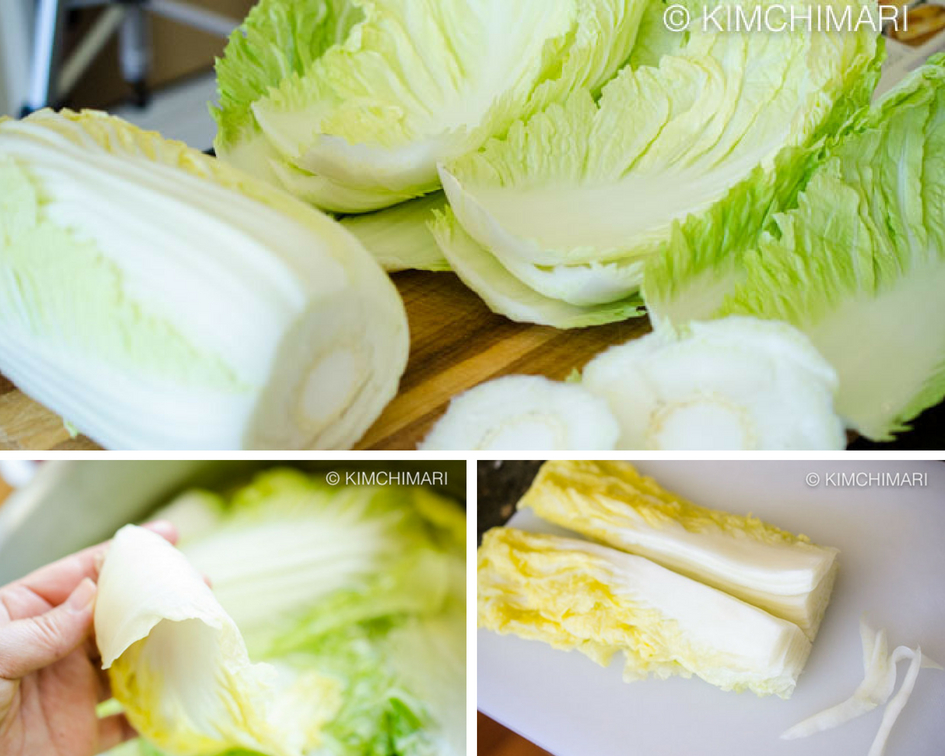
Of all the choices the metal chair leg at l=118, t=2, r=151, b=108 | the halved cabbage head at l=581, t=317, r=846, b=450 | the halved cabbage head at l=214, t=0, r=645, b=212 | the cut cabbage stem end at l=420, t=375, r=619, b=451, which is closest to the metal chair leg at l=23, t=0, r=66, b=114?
the metal chair leg at l=118, t=2, r=151, b=108

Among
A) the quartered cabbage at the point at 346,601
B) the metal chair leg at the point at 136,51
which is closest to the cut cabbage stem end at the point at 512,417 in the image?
the quartered cabbage at the point at 346,601

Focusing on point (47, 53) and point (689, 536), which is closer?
point (689, 536)

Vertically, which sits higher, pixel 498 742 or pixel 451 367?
pixel 451 367

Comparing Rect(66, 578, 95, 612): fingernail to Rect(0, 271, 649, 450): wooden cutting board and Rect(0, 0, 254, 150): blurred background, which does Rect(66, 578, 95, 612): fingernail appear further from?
Rect(0, 0, 254, 150): blurred background

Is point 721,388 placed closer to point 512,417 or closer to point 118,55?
point 512,417

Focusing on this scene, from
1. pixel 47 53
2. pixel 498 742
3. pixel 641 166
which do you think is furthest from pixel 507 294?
pixel 47 53

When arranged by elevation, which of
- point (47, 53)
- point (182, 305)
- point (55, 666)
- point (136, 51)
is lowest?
point (55, 666)

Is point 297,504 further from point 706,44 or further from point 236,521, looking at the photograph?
point 706,44

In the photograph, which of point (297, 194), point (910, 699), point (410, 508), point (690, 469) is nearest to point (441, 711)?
point (410, 508)

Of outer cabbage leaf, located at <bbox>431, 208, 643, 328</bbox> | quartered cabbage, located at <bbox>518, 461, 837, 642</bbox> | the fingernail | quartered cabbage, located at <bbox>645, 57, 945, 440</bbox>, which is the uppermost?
quartered cabbage, located at <bbox>645, 57, 945, 440</bbox>
